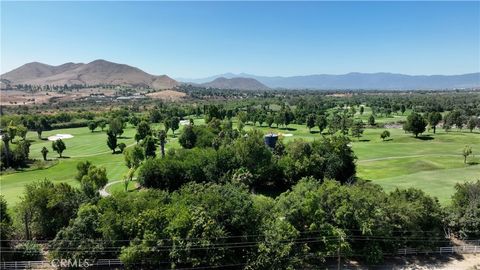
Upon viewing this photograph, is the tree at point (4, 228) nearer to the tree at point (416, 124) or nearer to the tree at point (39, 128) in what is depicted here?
the tree at point (39, 128)

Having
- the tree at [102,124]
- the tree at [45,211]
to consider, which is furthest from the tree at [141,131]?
the tree at [45,211]

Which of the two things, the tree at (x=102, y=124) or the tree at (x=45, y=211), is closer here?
the tree at (x=45, y=211)

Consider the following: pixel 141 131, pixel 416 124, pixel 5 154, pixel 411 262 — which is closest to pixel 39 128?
pixel 141 131

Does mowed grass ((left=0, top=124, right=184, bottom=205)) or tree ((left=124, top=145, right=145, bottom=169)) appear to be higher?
tree ((left=124, top=145, right=145, bottom=169))

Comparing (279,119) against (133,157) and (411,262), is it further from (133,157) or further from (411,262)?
(411,262)

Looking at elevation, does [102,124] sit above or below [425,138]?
above

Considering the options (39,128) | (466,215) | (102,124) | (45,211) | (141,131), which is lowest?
(102,124)

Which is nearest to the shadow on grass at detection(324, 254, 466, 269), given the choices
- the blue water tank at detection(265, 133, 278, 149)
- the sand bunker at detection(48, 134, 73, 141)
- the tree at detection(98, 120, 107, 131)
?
the blue water tank at detection(265, 133, 278, 149)

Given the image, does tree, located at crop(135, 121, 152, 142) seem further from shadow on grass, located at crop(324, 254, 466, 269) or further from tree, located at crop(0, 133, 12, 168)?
shadow on grass, located at crop(324, 254, 466, 269)
